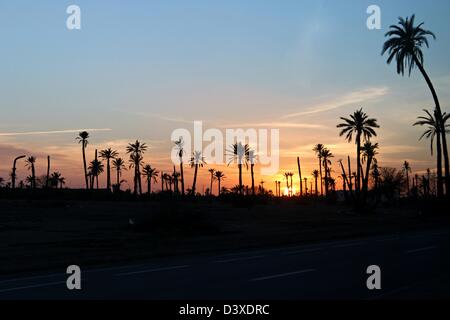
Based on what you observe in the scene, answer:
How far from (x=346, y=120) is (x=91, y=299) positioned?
70.8 metres

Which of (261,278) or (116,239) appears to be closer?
(261,278)

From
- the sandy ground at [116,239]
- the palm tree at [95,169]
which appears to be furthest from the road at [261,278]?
the palm tree at [95,169]

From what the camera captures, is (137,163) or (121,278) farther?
(137,163)

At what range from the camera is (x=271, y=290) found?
44.8ft

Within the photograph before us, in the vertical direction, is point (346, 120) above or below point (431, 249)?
above

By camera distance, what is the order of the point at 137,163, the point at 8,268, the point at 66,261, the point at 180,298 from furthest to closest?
the point at 137,163 → the point at 66,261 → the point at 8,268 → the point at 180,298

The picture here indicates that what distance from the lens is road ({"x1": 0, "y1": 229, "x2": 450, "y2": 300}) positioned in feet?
43.3

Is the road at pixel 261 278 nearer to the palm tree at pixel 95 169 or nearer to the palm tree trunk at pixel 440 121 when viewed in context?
the palm tree trunk at pixel 440 121

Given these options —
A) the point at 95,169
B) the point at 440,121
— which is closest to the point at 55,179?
the point at 95,169

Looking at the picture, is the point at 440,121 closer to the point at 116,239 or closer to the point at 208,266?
the point at 116,239

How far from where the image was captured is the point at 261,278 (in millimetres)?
15922
